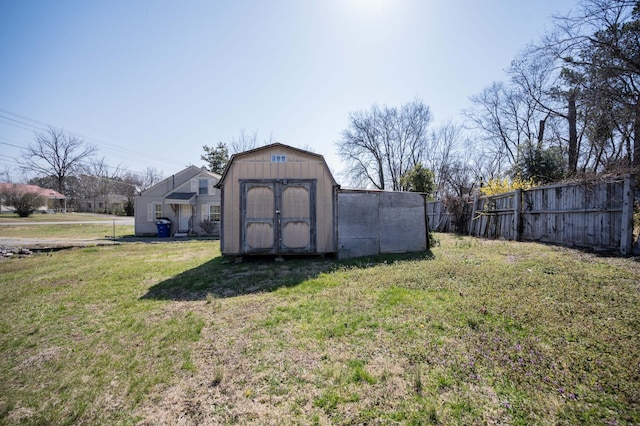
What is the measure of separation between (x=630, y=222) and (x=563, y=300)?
14.0 ft

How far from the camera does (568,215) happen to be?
25.2ft

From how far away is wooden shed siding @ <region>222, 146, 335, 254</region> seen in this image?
7.95m

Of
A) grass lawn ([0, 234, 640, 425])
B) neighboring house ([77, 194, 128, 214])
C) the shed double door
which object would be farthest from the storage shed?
neighboring house ([77, 194, 128, 214])

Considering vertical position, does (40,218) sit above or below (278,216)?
below

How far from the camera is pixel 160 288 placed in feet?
18.3

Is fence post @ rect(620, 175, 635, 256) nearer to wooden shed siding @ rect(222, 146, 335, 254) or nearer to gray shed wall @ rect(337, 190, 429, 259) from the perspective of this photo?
gray shed wall @ rect(337, 190, 429, 259)

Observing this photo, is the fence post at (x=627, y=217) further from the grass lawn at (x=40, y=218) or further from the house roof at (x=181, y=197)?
the grass lawn at (x=40, y=218)

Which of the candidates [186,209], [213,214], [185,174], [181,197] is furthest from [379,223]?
[185,174]

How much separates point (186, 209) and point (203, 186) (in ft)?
6.56

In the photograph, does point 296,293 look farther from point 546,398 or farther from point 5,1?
point 5,1

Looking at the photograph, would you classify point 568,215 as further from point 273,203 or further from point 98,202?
point 98,202

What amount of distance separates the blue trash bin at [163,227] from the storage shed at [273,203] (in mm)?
12295

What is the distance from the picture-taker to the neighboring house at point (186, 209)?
18531 mm

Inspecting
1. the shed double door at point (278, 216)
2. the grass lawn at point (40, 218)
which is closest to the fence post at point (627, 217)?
the shed double door at point (278, 216)
